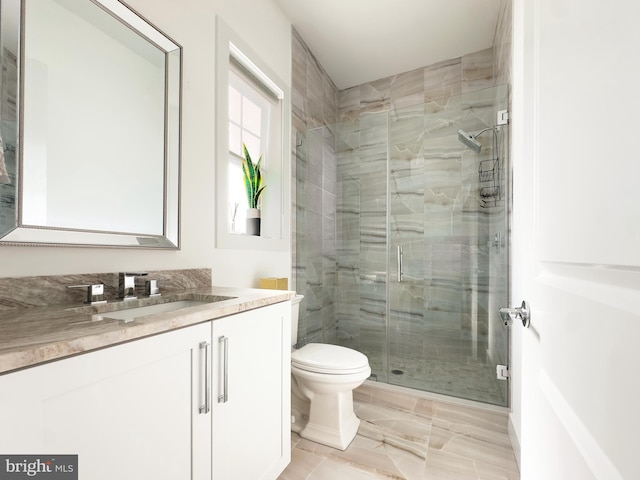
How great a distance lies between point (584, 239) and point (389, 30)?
2682mm

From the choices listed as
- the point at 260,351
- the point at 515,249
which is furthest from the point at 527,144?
the point at 515,249

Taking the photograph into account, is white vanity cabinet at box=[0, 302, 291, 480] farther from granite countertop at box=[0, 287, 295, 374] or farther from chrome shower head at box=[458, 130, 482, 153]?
chrome shower head at box=[458, 130, 482, 153]

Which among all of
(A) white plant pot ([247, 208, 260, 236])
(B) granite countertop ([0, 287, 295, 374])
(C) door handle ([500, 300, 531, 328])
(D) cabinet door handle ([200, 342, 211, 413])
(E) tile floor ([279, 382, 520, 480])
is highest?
(A) white plant pot ([247, 208, 260, 236])

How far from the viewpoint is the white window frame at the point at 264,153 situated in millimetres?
1746

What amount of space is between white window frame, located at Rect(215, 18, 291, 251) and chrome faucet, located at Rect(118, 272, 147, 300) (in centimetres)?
54

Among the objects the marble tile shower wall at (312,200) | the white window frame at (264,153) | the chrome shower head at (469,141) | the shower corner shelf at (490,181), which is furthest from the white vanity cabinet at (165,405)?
the chrome shower head at (469,141)

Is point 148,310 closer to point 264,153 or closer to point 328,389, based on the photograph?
point 328,389

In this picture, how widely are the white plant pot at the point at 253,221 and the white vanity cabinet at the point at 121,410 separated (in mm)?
1124

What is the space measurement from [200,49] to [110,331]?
151cm

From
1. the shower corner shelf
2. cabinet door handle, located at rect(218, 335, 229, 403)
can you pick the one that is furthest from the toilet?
the shower corner shelf

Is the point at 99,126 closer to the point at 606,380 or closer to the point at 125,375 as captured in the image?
the point at 125,375

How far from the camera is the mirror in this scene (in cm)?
97

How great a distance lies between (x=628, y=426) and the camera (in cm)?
33

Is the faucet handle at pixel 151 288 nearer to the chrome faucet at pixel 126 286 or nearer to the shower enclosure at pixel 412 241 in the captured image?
the chrome faucet at pixel 126 286
